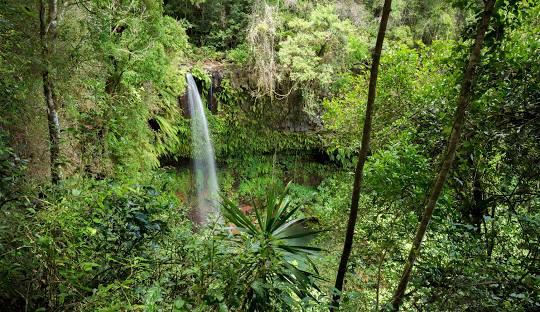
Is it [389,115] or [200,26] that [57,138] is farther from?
[200,26]

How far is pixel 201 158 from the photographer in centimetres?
1213

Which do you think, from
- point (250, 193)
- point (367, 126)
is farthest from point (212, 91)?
point (367, 126)

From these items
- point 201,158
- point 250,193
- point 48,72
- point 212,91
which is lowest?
point 201,158

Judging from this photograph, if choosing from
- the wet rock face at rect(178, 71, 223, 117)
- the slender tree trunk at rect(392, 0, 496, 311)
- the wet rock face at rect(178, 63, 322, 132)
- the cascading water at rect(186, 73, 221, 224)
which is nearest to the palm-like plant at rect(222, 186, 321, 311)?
the slender tree trunk at rect(392, 0, 496, 311)

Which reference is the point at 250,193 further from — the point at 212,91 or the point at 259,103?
the point at 259,103

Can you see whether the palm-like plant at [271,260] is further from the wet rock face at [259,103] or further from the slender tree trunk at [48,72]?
the wet rock face at [259,103]

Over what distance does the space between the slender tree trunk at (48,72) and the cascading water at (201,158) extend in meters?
6.73

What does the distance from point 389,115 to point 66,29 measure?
15.9 feet

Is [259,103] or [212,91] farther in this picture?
[259,103]

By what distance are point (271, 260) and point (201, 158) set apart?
10.3 metres

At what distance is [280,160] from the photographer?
1373 centimetres

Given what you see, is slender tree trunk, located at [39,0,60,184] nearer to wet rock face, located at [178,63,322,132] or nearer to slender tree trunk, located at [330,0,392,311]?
slender tree trunk, located at [330,0,392,311]

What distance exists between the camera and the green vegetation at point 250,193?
217cm

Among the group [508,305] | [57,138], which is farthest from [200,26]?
[508,305]
